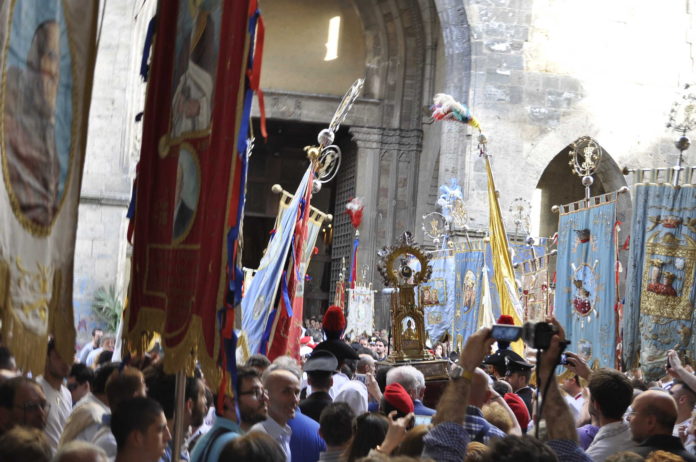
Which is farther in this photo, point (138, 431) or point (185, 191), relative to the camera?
point (185, 191)

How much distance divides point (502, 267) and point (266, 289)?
226 inches

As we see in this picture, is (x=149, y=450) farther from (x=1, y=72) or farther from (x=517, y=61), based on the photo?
(x=517, y=61)

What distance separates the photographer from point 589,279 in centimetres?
1318

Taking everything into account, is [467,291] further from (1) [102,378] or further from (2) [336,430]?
(2) [336,430]

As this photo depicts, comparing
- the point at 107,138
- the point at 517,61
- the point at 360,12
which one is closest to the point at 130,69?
the point at 107,138

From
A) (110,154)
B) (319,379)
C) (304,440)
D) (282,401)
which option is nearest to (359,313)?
(110,154)

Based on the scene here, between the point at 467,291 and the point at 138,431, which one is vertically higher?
the point at 467,291

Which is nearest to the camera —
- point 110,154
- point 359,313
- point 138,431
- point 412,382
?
point 138,431

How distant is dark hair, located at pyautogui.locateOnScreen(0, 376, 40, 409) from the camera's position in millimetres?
4352

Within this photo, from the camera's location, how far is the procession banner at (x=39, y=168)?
381 cm

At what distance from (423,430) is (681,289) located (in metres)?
8.14

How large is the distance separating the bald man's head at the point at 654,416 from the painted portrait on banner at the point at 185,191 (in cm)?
217

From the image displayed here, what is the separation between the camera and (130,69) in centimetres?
1669

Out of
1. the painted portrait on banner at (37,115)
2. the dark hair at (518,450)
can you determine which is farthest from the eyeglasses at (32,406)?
the dark hair at (518,450)
